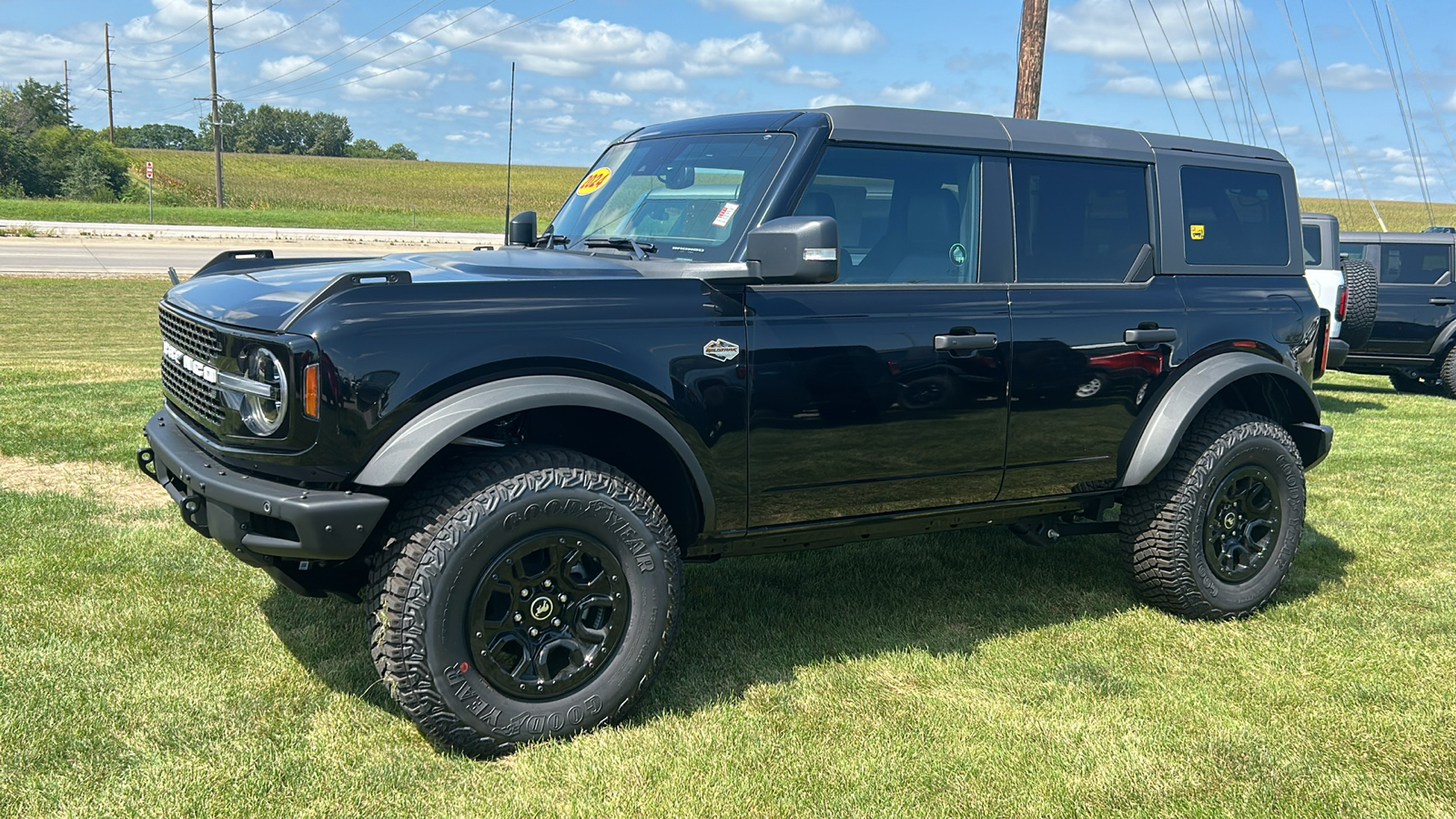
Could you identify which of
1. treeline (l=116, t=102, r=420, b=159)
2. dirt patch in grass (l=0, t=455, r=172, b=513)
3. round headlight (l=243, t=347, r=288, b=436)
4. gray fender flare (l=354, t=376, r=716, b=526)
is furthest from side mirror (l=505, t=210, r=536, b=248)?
treeline (l=116, t=102, r=420, b=159)

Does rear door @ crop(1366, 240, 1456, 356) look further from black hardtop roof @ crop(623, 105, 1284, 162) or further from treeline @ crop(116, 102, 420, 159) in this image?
treeline @ crop(116, 102, 420, 159)

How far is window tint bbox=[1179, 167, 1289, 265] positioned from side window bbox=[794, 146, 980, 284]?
1.24 m

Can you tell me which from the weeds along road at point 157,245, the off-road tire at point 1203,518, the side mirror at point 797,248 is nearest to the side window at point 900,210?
the side mirror at point 797,248

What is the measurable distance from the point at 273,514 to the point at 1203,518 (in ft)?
12.3

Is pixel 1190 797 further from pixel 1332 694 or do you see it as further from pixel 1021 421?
pixel 1021 421

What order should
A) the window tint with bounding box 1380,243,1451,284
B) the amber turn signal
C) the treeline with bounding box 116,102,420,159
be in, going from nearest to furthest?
the amber turn signal < the window tint with bounding box 1380,243,1451,284 < the treeline with bounding box 116,102,420,159

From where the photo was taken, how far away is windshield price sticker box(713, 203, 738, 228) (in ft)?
13.2

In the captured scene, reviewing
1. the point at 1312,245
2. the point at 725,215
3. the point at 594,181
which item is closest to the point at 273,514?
the point at 725,215

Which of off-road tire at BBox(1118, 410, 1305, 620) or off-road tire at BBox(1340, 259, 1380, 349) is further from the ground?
off-road tire at BBox(1340, 259, 1380, 349)

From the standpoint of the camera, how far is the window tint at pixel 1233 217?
4.95 m

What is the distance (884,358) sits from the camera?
156 inches

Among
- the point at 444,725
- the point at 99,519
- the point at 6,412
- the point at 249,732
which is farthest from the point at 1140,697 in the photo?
the point at 6,412

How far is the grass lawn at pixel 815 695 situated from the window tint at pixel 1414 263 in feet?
27.9

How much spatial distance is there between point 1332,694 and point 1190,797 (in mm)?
1128
